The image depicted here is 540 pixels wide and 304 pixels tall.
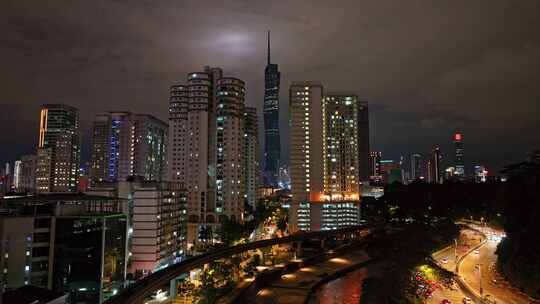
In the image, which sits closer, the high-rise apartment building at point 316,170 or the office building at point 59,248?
the office building at point 59,248

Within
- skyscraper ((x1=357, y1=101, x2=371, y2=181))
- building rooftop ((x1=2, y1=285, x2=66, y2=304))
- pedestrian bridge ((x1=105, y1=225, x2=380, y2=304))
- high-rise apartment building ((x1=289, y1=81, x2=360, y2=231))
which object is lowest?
pedestrian bridge ((x1=105, y1=225, x2=380, y2=304))

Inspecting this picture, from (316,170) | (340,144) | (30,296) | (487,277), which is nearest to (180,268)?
(30,296)

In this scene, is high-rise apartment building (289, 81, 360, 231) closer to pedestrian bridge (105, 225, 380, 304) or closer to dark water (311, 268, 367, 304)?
pedestrian bridge (105, 225, 380, 304)

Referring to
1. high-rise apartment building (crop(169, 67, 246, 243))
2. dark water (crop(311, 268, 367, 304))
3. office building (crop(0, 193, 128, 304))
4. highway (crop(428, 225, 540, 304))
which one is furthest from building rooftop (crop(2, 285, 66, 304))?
high-rise apartment building (crop(169, 67, 246, 243))

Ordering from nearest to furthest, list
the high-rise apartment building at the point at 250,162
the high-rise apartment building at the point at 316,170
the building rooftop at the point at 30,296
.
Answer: the building rooftop at the point at 30,296, the high-rise apartment building at the point at 316,170, the high-rise apartment building at the point at 250,162

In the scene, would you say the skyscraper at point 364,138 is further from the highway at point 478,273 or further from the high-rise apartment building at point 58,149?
the high-rise apartment building at point 58,149

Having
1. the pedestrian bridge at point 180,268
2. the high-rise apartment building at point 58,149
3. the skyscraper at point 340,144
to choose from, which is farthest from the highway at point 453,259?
the high-rise apartment building at point 58,149
